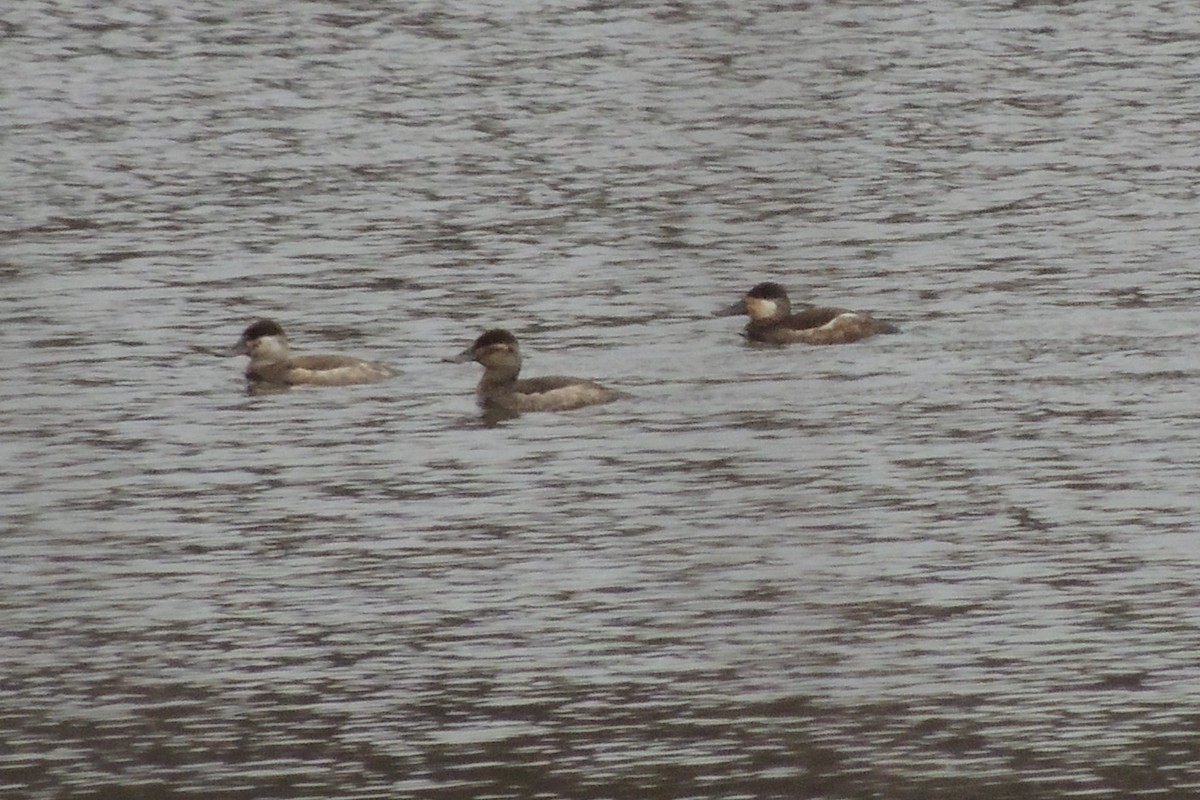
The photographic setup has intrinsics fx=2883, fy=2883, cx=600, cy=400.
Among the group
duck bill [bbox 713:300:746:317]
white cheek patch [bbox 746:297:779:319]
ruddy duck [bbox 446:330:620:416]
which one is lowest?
duck bill [bbox 713:300:746:317]

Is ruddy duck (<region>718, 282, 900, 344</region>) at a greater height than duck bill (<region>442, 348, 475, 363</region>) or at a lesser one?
lesser

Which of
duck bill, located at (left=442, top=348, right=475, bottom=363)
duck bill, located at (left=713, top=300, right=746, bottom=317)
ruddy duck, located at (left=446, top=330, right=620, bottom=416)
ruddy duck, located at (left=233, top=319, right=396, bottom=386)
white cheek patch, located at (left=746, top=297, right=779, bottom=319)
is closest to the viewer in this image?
ruddy duck, located at (left=446, top=330, right=620, bottom=416)

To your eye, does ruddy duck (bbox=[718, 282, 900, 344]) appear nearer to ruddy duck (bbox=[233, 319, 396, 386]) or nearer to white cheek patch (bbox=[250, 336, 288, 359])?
ruddy duck (bbox=[233, 319, 396, 386])

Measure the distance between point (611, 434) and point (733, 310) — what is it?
137 inches

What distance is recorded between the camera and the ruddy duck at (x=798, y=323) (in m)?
16.0

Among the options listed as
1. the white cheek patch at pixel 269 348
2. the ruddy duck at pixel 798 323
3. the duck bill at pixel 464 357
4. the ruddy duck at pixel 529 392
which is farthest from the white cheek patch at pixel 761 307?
the white cheek patch at pixel 269 348

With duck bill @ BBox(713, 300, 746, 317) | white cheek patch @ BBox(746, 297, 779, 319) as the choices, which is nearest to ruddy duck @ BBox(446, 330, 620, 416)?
white cheek patch @ BBox(746, 297, 779, 319)

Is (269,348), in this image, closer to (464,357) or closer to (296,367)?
(296,367)

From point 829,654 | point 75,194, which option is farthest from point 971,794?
point 75,194

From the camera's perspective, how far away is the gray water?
8.05 metres

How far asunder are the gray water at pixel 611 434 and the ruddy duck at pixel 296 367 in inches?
5.9

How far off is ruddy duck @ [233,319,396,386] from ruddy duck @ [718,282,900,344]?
2.31 m

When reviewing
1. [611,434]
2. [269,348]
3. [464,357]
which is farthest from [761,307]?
[611,434]

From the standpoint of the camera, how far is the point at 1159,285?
1711cm
